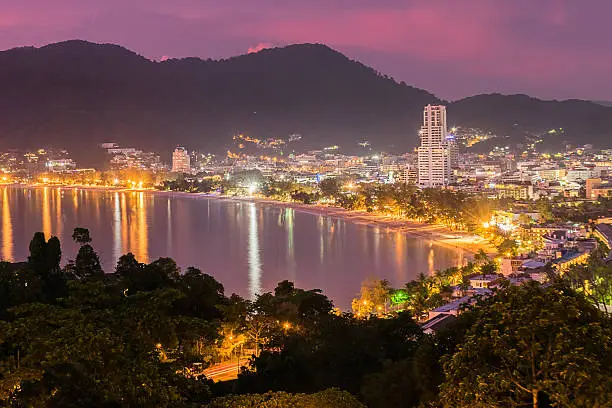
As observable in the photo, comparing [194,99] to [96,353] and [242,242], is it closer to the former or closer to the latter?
[242,242]

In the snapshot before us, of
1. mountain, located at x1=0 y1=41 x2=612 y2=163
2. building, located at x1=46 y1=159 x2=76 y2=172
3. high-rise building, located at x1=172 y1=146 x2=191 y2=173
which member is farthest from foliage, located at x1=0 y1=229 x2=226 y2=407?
mountain, located at x1=0 y1=41 x2=612 y2=163

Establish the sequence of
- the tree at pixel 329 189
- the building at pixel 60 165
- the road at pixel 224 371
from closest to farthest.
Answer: the road at pixel 224 371, the tree at pixel 329 189, the building at pixel 60 165

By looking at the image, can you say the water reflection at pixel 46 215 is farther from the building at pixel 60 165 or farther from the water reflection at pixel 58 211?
the building at pixel 60 165

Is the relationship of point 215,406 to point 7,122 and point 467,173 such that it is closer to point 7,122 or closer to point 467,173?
point 467,173

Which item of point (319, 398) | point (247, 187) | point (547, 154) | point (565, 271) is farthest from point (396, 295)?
point (547, 154)

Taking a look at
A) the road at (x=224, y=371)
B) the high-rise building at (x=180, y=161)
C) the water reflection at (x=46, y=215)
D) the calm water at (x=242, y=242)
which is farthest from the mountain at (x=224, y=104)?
the road at (x=224, y=371)

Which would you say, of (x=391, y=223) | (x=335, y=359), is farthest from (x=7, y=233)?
(x=335, y=359)

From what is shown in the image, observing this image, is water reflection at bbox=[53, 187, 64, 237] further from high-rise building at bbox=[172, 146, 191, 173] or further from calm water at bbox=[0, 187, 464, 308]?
high-rise building at bbox=[172, 146, 191, 173]
